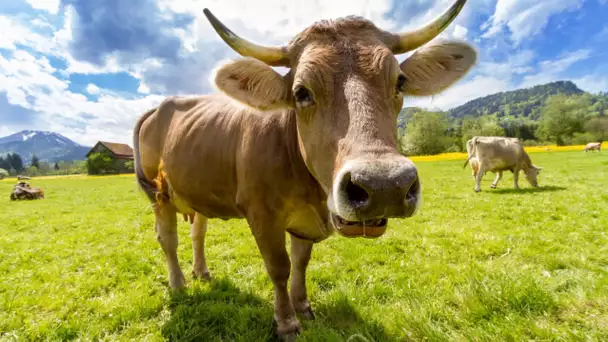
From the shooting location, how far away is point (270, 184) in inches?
111

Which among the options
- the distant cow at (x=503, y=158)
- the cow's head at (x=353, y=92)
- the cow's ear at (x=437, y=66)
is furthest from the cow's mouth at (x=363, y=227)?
the distant cow at (x=503, y=158)

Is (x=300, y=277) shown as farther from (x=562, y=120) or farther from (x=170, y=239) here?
(x=562, y=120)

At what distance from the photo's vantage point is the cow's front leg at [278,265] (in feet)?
9.49

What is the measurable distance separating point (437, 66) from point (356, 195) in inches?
70.2

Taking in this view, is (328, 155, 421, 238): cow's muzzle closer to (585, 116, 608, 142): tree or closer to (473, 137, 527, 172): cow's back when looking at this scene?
(473, 137, 527, 172): cow's back

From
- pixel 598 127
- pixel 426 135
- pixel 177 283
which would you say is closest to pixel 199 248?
pixel 177 283

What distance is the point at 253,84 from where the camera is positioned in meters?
2.67

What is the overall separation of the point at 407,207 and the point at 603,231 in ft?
24.2

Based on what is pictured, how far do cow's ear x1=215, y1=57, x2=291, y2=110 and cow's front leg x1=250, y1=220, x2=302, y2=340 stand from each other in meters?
1.08

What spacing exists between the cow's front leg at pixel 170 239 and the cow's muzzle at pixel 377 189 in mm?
3366

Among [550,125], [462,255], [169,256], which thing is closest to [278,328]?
[169,256]

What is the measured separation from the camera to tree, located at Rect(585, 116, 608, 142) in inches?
2692

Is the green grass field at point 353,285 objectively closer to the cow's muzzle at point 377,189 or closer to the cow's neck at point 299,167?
the cow's neck at point 299,167

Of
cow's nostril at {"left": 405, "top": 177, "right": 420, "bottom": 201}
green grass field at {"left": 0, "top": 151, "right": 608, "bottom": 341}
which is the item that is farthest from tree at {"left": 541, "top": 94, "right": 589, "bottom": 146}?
cow's nostril at {"left": 405, "top": 177, "right": 420, "bottom": 201}
